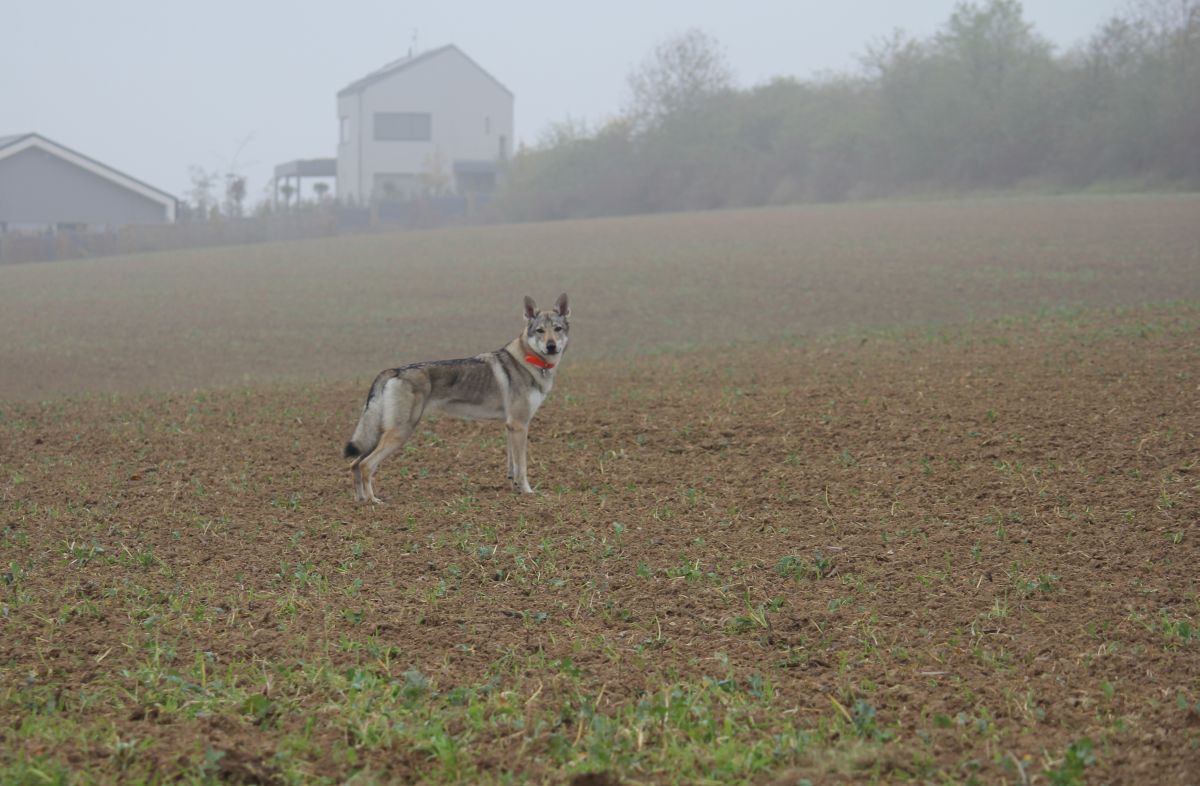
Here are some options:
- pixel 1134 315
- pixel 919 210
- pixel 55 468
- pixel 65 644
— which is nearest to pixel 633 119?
pixel 919 210

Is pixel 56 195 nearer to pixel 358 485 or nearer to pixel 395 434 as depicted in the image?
pixel 358 485

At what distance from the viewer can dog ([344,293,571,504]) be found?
9.18 meters

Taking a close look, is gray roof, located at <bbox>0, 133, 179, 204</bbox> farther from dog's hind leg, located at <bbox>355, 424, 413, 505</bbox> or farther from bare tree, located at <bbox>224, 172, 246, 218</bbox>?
dog's hind leg, located at <bbox>355, 424, 413, 505</bbox>

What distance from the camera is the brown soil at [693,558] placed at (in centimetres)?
507

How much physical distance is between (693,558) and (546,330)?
273 centimetres

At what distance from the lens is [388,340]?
949 inches

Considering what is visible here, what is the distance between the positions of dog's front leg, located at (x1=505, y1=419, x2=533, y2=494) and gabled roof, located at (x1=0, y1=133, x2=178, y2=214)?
46432 mm

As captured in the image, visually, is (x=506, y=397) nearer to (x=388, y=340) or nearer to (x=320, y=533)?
(x=320, y=533)

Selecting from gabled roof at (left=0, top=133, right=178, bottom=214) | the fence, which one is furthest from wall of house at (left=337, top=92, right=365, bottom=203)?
gabled roof at (left=0, top=133, right=178, bottom=214)

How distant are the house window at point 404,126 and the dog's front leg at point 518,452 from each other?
7043 cm

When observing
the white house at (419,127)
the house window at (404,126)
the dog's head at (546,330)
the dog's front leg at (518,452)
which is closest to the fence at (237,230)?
the white house at (419,127)

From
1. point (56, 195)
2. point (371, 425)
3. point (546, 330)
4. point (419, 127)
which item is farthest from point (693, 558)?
point (419, 127)

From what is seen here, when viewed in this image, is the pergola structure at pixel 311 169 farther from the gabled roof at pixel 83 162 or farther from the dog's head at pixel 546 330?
the dog's head at pixel 546 330

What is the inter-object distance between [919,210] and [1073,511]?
36.2 m
